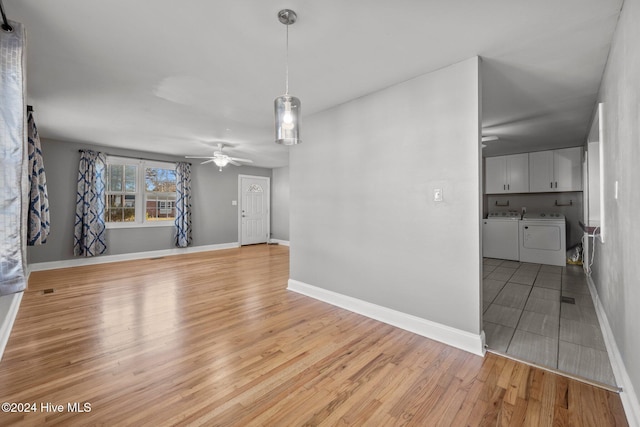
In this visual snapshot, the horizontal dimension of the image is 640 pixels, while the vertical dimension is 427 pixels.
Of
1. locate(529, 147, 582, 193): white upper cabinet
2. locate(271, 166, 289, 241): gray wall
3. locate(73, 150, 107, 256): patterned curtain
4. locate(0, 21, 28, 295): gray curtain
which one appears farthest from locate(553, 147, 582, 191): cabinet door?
locate(73, 150, 107, 256): patterned curtain

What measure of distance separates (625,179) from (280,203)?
24.6 feet

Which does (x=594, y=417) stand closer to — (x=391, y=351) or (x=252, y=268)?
(x=391, y=351)

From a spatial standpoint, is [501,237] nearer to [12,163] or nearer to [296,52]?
[296,52]

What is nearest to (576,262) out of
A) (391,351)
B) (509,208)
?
(509,208)

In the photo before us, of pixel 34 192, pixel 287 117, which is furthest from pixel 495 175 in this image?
pixel 34 192

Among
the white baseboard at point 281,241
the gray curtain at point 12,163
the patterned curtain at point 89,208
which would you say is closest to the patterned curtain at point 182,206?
the patterned curtain at point 89,208

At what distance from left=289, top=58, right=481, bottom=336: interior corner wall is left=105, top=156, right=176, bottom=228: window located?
4512 mm

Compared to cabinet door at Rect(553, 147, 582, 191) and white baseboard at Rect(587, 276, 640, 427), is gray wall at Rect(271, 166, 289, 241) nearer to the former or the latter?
cabinet door at Rect(553, 147, 582, 191)

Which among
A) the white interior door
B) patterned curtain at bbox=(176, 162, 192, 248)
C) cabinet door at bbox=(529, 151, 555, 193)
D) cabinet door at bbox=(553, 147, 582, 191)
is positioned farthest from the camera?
the white interior door

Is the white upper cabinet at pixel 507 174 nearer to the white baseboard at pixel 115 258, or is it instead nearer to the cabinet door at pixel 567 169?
the cabinet door at pixel 567 169

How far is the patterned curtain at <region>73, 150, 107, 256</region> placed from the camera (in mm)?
5344

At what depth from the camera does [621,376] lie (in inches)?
69.6

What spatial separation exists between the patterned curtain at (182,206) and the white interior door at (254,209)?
→ 1.53m

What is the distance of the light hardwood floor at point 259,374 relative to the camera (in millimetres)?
1563
